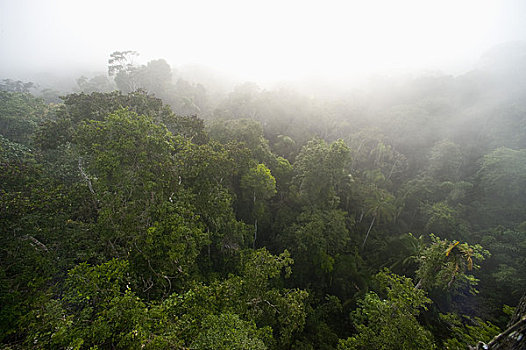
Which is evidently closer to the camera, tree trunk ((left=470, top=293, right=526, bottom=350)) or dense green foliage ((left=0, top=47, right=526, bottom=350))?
tree trunk ((left=470, top=293, right=526, bottom=350))

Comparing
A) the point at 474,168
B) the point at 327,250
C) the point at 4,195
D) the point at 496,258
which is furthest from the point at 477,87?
the point at 4,195

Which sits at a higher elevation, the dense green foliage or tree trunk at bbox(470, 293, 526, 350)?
tree trunk at bbox(470, 293, 526, 350)

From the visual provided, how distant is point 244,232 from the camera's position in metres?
14.7

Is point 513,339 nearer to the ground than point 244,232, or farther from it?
farther from it

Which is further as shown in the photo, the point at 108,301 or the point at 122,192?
the point at 122,192

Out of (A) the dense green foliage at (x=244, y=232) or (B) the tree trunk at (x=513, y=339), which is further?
(A) the dense green foliage at (x=244, y=232)

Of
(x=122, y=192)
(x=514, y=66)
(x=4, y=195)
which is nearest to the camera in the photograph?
(x=4, y=195)

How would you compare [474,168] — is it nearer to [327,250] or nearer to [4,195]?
[327,250]

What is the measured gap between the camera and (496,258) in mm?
17578

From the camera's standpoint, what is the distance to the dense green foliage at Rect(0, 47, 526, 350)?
641 cm

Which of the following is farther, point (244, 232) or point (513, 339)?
point (244, 232)

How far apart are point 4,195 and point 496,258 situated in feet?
104

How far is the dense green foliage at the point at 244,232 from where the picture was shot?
253 inches

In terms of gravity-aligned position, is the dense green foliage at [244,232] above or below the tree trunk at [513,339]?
below
